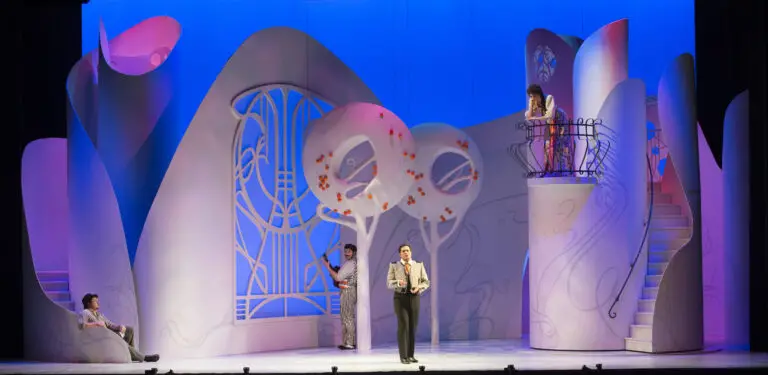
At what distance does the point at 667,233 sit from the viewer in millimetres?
13258

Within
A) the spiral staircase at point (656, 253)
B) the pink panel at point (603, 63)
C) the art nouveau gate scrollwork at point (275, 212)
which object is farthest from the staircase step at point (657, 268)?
the art nouveau gate scrollwork at point (275, 212)

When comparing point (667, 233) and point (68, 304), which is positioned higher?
point (667, 233)

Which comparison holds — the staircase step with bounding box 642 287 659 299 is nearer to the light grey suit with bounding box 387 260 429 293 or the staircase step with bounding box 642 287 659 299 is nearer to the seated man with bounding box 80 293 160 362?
the light grey suit with bounding box 387 260 429 293

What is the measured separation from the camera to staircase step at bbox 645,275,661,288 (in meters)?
13.0

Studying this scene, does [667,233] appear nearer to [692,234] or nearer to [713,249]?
[692,234]

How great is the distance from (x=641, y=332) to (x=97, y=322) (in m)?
5.70

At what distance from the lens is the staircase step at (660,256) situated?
13172 mm

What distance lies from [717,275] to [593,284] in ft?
8.12

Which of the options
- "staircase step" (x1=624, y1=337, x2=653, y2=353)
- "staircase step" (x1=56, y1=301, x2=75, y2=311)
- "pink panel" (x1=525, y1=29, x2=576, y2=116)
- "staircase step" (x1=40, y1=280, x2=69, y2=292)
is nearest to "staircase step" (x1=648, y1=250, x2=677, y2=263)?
"staircase step" (x1=624, y1=337, x2=653, y2=353)

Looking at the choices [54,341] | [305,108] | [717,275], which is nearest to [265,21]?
[305,108]

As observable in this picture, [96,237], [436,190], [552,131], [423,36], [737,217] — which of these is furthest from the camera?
[423,36]

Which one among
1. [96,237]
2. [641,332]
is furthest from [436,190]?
[96,237]

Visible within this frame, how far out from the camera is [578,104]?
43.2 feet

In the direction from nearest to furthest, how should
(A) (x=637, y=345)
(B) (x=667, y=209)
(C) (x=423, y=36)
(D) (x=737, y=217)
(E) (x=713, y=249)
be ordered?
(A) (x=637, y=345) → (B) (x=667, y=209) → (D) (x=737, y=217) → (E) (x=713, y=249) → (C) (x=423, y=36)
